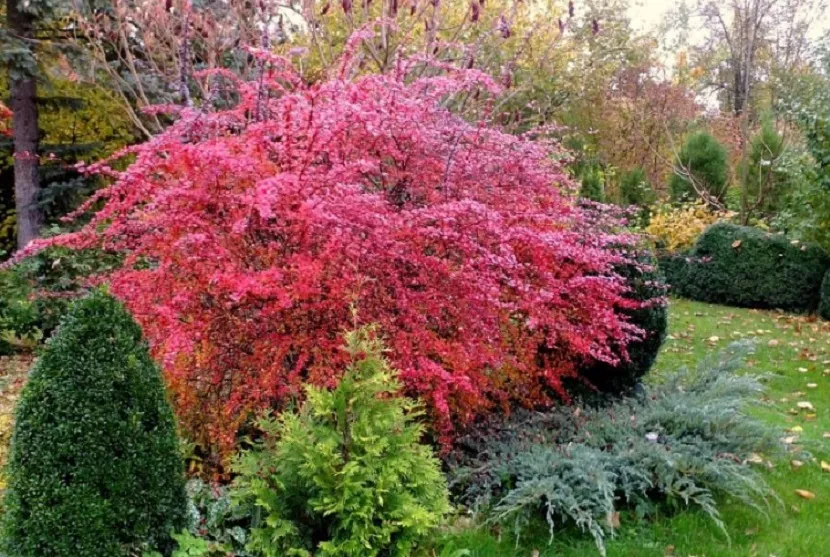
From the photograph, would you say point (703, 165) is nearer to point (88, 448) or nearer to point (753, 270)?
point (753, 270)

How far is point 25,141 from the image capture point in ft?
28.9

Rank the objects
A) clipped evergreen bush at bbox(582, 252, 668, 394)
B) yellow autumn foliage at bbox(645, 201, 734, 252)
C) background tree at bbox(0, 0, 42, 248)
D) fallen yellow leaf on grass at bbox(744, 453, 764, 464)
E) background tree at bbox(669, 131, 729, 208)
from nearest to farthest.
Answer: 1. fallen yellow leaf on grass at bbox(744, 453, 764, 464)
2. clipped evergreen bush at bbox(582, 252, 668, 394)
3. background tree at bbox(0, 0, 42, 248)
4. yellow autumn foliage at bbox(645, 201, 734, 252)
5. background tree at bbox(669, 131, 729, 208)

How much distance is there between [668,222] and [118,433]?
11289 millimetres

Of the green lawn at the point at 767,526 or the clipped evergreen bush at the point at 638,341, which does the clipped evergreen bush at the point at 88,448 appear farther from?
the clipped evergreen bush at the point at 638,341

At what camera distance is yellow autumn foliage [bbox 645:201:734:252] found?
1160cm

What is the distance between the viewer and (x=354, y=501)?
2668 millimetres

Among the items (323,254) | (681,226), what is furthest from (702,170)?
(323,254)

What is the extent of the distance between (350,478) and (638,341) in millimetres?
2506

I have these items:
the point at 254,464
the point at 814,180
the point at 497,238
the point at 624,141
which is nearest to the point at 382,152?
the point at 497,238

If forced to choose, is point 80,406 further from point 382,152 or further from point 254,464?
point 382,152

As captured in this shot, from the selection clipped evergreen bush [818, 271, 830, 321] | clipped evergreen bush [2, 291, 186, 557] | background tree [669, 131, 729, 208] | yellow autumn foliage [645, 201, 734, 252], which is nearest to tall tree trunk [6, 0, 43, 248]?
clipped evergreen bush [2, 291, 186, 557]

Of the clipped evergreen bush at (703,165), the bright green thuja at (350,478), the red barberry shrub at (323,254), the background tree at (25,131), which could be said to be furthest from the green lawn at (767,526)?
the clipped evergreen bush at (703,165)

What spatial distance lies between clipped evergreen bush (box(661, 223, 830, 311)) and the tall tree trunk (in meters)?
8.59

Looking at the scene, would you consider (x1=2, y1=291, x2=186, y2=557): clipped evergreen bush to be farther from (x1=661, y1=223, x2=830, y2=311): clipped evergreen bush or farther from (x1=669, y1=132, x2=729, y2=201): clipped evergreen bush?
(x1=669, y1=132, x2=729, y2=201): clipped evergreen bush
